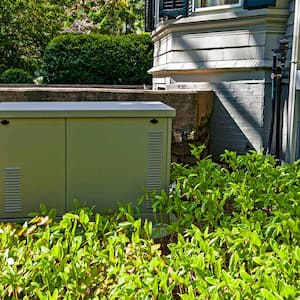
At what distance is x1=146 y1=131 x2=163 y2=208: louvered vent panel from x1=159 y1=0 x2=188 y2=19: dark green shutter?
3.13 metres

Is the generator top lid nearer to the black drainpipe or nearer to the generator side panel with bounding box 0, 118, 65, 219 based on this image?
the generator side panel with bounding box 0, 118, 65, 219

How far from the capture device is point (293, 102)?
4523mm

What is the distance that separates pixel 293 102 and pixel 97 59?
18.7 ft

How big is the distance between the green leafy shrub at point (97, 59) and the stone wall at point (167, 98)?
4.72 metres

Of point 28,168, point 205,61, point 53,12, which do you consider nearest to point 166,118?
point 28,168

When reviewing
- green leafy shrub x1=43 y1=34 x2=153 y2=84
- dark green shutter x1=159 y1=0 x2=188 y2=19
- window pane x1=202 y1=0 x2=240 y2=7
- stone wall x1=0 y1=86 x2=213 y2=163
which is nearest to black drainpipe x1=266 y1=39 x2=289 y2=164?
stone wall x1=0 y1=86 x2=213 y2=163

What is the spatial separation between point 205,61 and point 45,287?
4.08m

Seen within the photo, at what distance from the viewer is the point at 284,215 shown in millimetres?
2348

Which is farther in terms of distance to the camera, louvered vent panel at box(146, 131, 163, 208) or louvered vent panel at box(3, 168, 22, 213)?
louvered vent panel at box(146, 131, 163, 208)

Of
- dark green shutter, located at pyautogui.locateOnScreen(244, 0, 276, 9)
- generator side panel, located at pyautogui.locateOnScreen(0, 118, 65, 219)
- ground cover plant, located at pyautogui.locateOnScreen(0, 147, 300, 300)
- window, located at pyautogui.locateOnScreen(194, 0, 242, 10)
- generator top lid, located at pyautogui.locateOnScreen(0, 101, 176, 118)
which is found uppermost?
window, located at pyautogui.locateOnScreen(194, 0, 242, 10)

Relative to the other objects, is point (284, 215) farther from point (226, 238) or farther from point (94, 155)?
point (94, 155)

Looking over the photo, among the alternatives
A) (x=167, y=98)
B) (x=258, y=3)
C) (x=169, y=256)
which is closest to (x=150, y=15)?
(x=258, y=3)

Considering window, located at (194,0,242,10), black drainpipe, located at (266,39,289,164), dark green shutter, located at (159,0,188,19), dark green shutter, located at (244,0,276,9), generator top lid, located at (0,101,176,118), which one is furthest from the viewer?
dark green shutter, located at (159,0,188,19)

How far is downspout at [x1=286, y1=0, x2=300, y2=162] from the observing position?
14.5 ft
